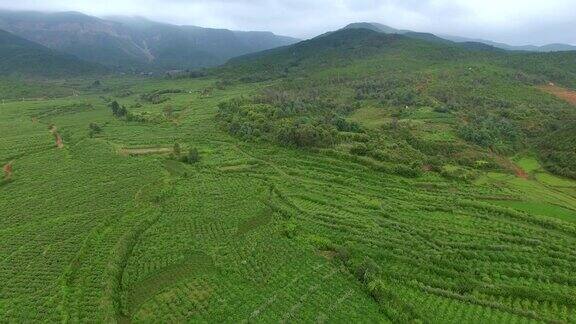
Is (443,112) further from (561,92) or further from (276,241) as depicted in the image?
(276,241)

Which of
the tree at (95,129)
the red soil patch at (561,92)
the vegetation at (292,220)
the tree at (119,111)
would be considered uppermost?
the red soil patch at (561,92)

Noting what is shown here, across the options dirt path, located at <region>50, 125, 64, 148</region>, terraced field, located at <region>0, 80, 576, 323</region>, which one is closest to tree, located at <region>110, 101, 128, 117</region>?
dirt path, located at <region>50, 125, 64, 148</region>

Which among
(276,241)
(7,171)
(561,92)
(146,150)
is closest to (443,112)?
(561,92)

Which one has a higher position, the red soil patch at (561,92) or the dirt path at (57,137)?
the red soil patch at (561,92)

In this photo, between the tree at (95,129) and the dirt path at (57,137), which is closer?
the dirt path at (57,137)

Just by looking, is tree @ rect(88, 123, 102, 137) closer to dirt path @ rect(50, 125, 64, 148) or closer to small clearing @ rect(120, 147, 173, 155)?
dirt path @ rect(50, 125, 64, 148)

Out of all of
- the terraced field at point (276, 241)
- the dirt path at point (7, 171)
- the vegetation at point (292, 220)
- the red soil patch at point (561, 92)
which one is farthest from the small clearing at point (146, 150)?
the red soil patch at point (561, 92)

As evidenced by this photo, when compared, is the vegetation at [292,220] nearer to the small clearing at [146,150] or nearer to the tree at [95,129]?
the tree at [95,129]
